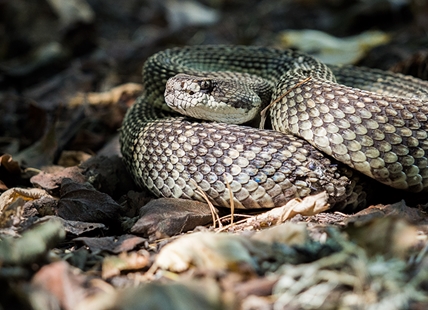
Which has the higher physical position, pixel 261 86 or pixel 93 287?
pixel 261 86

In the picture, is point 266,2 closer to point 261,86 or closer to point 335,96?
point 261,86

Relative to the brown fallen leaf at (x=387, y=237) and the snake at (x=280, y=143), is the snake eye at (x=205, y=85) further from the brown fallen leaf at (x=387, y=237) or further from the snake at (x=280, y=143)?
the brown fallen leaf at (x=387, y=237)

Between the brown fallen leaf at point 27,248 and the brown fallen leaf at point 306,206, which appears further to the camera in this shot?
the brown fallen leaf at point 306,206

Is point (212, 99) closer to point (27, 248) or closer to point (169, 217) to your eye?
point (169, 217)

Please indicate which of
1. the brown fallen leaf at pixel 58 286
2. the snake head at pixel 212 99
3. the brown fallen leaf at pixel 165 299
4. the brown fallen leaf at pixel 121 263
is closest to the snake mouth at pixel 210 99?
the snake head at pixel 212 99

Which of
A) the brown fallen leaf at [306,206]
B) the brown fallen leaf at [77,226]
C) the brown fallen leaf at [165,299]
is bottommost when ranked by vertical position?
the brown fallen leaf at [77,226]

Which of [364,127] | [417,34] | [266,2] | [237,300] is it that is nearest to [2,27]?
[266,2]

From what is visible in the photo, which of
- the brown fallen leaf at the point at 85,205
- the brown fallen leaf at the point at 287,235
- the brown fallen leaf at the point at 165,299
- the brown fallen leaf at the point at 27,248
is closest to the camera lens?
the brown fallen leaf at the point at 165,299
